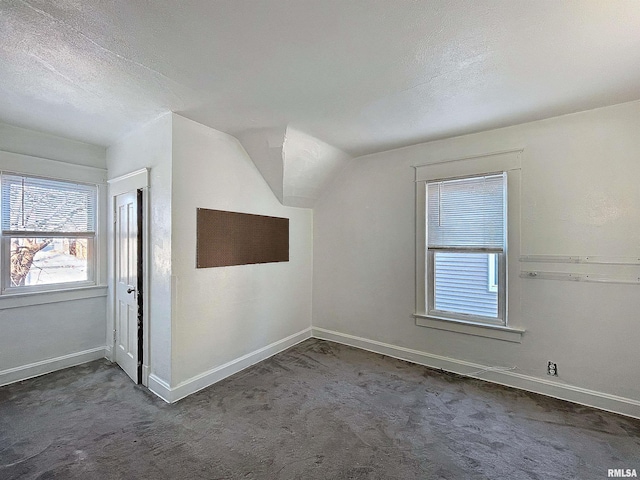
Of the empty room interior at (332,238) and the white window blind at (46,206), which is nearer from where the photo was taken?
the empty room interior at (332,238)

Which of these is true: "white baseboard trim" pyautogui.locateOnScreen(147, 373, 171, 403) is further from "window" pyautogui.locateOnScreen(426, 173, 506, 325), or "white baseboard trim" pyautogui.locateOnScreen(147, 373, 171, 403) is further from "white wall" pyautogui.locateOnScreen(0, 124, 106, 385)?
"window" pyautogui.locateOnScreen(426, 173, 506, 325)

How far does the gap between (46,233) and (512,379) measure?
16.5 ft

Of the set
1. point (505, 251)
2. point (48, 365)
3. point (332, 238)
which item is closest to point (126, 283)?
point (48, 365)

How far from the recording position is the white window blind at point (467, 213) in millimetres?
2953

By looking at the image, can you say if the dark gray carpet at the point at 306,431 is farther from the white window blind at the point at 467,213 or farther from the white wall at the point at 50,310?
the white window blind at the point at 467,213

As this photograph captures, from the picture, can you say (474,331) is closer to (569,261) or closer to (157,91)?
(569,261)

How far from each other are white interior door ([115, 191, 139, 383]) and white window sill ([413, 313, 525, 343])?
3.07 m

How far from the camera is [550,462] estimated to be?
189 centimetres

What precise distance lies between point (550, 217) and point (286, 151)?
2.63m

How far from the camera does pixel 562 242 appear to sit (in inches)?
104

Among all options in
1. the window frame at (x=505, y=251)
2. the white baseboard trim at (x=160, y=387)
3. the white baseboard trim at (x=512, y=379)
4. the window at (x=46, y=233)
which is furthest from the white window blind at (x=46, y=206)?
the window frame at (x=505, y=251)

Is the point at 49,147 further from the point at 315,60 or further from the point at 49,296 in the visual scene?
the point at 315,60

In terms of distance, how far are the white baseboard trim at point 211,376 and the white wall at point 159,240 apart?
80 millimetres

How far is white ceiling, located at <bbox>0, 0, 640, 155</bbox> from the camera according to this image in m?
1.43
